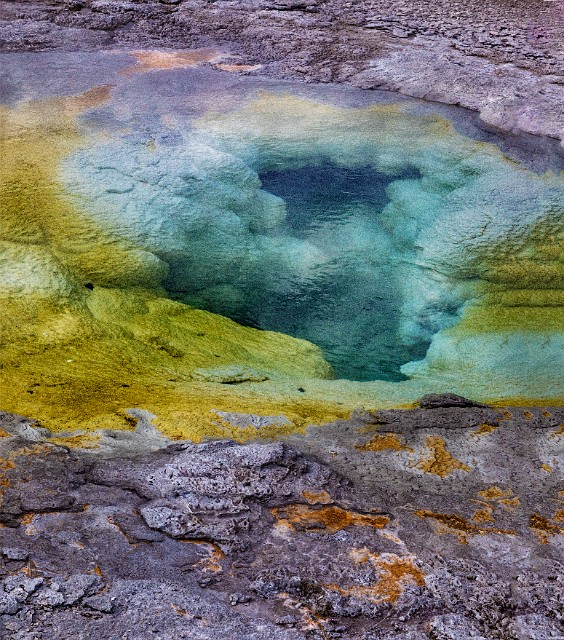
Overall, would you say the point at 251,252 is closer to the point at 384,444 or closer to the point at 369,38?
the point at 384,444

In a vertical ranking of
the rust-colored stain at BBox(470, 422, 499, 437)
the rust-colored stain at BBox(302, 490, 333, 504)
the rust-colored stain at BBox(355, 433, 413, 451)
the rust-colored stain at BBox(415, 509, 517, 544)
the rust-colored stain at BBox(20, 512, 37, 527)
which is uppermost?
the rust-colored stain at BBox(20, 512, 37, 527)

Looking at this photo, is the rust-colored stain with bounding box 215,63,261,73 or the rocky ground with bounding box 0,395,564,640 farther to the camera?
the rust-colored stain with bounding box 215,63,261,73

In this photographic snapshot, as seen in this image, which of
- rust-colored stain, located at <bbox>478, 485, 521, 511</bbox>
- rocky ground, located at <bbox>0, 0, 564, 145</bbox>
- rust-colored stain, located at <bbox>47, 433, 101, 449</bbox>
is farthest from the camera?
rocky ground, located at <bbox>0, 0, 564, 145</bbox>

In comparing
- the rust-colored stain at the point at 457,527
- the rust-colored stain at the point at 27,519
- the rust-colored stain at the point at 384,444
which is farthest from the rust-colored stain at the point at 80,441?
the rust-colored stain at the point at 457,527

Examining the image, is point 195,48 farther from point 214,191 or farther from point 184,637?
point 184,637

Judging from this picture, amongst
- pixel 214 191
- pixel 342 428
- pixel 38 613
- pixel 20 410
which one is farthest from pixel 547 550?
pixel 214 191

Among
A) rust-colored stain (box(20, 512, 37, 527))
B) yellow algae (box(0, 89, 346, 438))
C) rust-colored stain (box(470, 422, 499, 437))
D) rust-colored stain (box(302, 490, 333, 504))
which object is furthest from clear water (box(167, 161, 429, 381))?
rust-colored stain (box(20, 512, 37, 527))

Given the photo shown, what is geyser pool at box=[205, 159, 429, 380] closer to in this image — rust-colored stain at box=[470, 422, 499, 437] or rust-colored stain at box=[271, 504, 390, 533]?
rust-colored stain at box=[470, 422, 499, 437]
